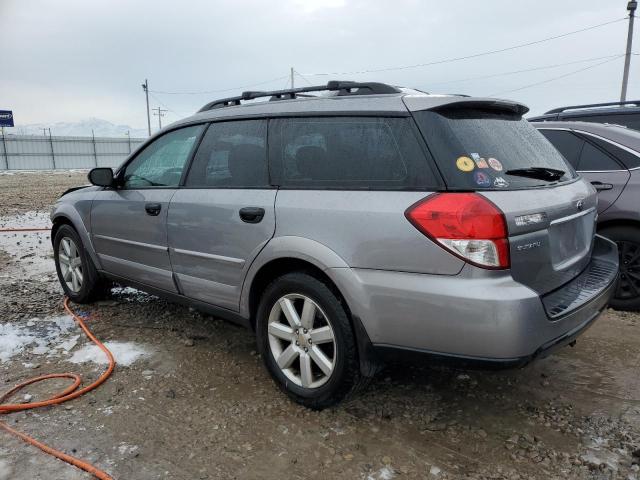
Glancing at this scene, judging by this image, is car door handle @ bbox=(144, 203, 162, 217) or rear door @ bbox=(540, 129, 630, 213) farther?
rear door @ bbox=(540, 129, 630, 213)

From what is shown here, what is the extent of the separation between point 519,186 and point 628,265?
2595 mm

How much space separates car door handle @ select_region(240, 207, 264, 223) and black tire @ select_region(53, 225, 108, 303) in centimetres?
225

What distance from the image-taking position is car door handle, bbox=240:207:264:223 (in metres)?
2.88

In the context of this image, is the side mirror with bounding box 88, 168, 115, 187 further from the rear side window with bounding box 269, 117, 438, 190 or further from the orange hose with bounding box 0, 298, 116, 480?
the rear side window with bounding box 269, 117, 438, 190

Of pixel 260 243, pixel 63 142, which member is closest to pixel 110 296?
pixel 260 243

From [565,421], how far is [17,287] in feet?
17.1

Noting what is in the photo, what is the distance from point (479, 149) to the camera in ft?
8.01

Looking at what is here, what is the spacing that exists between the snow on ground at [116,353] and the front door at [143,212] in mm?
489

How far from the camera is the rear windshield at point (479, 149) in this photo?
91.4 inches

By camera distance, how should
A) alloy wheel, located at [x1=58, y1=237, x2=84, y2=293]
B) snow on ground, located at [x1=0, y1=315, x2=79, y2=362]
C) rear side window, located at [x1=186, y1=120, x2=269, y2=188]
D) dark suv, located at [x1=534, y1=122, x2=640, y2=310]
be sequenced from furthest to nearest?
alloy wheel, located at [x1=58, y1=237, x2=84, y2=293] → dark suv, located at [x1=534, y1=122, x2=640, y2=310] → snow on ground, located at [x1=0, y1=315, x2=79, y2=362] → rear side window, located at [x1=186, y1=120, x2=269, y2=188]

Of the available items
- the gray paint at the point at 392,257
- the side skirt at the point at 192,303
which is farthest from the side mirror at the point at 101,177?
the gray paint at the point at 392,257

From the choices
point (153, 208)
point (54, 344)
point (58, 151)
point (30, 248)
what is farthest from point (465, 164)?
point (58, 151)

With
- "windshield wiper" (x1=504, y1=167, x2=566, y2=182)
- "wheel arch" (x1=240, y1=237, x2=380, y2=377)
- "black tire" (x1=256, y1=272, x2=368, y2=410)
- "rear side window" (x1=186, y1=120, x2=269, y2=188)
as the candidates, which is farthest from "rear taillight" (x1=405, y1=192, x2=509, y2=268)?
"rear side window" (x1=186, y1=120, x2=269, y2=188)

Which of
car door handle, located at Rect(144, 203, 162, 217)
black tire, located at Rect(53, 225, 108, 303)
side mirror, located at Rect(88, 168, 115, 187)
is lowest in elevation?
black tire, located at Rect(53, 225, 108, 303)
